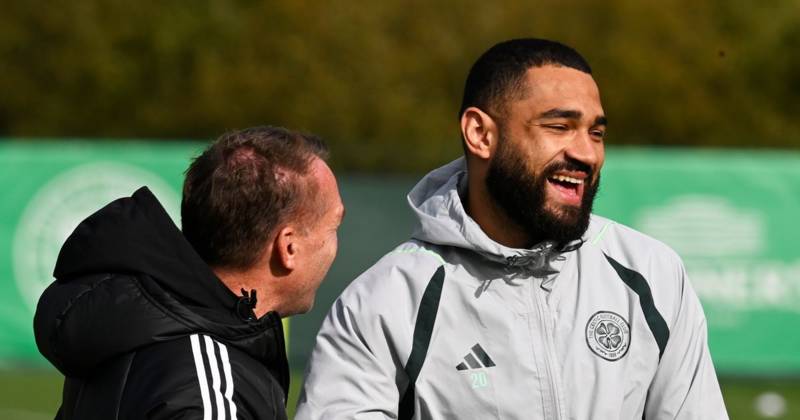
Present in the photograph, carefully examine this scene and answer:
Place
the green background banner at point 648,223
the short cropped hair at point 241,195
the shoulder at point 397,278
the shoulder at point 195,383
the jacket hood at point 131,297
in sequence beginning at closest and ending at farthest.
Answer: the shoulder at point 195,383 < the jacket hood at point 131,297 < the short cropped hair at point 241,195 < the shoulder at point 397,278 < the green background banner at point 648,223

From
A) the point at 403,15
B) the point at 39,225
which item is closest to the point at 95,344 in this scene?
the point at 39,225

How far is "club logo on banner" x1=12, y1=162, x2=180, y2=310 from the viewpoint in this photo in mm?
13992

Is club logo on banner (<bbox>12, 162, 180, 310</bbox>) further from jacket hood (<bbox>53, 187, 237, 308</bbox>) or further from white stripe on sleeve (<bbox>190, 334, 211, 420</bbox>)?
white stripe on sleeve (<bbox>190, 334, 211, 420</bbox>)

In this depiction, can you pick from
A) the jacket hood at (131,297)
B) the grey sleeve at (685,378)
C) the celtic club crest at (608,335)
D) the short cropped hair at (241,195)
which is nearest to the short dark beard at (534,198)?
the celtic club crest at (608,335)

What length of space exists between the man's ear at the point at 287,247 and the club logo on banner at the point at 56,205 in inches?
422

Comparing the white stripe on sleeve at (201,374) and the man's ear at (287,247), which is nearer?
the white stripe on sleeve at (201,374)

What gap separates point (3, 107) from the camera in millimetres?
28812

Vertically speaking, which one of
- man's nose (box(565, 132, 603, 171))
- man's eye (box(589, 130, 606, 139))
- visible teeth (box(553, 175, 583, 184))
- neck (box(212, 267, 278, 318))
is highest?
man's eye (box(589, 130, 606, 139))

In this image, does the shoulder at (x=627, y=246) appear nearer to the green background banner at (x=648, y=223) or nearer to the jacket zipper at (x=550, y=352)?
the jacket zipper at (x=550, y=352)

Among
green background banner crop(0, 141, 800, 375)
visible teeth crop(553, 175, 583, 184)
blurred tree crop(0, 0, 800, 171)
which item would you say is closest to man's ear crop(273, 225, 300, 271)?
visible teeth crop(553, 175, 583, 184)

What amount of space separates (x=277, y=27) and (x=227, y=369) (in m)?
27.1

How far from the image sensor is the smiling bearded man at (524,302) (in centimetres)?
381

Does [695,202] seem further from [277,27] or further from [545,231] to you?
[277,27]

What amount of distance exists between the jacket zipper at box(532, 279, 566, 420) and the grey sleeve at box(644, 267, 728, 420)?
0.29 meters
